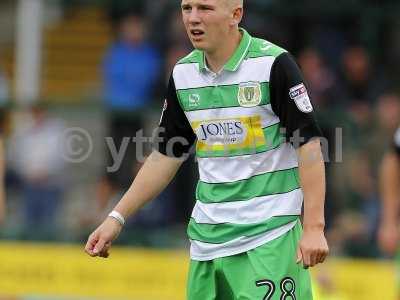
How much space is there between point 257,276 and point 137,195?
0.83m

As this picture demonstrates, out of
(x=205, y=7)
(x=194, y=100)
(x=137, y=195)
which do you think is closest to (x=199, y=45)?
(x=205, y=7)

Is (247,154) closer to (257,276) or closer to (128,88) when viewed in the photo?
(257,276)

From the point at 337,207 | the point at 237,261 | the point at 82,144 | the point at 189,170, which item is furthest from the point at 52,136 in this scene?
the point at 237,261

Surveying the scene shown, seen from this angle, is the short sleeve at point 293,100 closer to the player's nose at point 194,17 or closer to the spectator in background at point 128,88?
the player's nose at point 194,17

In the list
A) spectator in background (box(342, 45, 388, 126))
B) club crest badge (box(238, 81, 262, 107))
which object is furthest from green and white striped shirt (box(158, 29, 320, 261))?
spectator in background (box(342, 45, 388, 126))

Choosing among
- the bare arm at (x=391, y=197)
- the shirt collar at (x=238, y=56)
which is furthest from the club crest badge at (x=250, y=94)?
the bare arm at (x=391, y=197)

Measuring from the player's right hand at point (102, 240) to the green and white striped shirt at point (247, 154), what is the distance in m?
0.44

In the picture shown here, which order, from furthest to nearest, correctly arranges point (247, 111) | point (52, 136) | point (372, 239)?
point (52, 136) → point (372, 239) → point (247, 111)

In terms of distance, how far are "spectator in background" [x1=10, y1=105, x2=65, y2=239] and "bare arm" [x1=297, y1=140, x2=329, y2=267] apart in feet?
27.9

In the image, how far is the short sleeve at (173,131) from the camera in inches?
241

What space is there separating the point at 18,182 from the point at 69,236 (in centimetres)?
118

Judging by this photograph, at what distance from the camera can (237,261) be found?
5.82 m

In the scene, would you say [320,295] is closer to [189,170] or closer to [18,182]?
[189,170]

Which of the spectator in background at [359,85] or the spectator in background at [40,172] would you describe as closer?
the spectator in background at [359,85]
